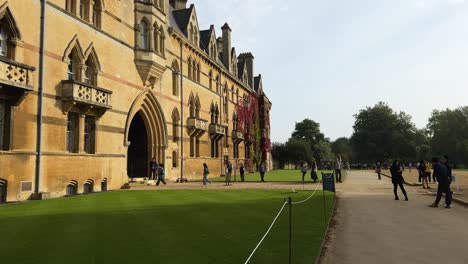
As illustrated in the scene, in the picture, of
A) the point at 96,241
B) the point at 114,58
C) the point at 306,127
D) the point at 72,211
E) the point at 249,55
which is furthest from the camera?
the point at 306,127

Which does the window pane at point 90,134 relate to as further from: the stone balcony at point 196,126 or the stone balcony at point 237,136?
the stone balcony at point 237,136

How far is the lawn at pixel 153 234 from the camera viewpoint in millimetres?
6867

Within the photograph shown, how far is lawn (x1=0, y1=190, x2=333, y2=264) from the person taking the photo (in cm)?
687

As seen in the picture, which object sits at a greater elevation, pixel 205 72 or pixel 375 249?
pixel 205 72

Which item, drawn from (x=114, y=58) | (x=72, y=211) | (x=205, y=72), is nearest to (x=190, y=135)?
(x=205, y=72)

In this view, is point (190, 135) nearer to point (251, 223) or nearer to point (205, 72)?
point (205, 72)

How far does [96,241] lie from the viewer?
316 inches

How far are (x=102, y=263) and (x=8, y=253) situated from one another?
2.03 metres

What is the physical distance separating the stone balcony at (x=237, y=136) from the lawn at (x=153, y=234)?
117 ft

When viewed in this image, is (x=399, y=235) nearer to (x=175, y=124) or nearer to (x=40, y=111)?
(x=40, y=111)

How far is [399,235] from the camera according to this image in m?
9.51

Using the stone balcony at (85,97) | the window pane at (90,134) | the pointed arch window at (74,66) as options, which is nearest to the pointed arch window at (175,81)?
the stone balcony at (85,97)

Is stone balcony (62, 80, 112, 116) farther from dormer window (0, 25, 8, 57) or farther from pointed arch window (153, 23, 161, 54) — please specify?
pointed arch window (153, 23, 161, 54)

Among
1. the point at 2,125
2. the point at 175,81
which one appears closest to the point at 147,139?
the point at 175,81
